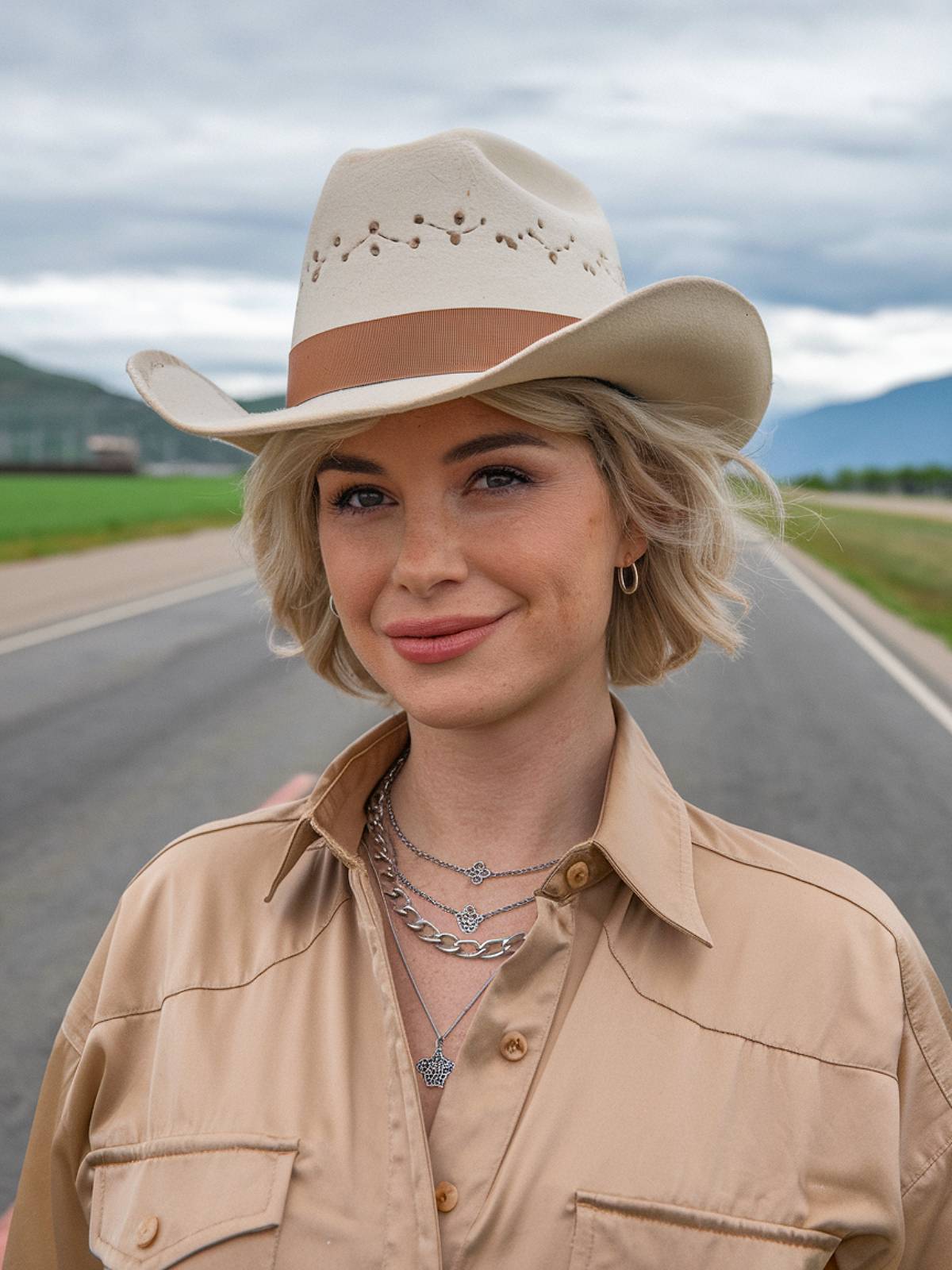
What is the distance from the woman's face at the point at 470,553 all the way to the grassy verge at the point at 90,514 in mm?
11594

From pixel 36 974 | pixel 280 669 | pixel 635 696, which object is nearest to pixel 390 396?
pixel 36 974

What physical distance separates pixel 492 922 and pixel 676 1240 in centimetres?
49

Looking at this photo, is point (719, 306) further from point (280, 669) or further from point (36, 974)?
point (280, 669)

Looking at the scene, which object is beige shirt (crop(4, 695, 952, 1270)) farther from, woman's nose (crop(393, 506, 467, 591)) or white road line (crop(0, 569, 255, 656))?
white road line (crop(0, 569, 255, 656))

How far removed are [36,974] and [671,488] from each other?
350cm

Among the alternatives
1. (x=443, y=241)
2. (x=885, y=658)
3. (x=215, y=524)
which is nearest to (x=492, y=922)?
(x=443, y=241)

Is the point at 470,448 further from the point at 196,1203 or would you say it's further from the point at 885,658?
the point at 885,658

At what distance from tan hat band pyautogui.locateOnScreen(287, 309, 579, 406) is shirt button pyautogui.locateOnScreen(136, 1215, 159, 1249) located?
1112 millimetres

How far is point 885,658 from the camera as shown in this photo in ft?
39.7

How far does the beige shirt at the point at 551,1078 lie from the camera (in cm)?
159

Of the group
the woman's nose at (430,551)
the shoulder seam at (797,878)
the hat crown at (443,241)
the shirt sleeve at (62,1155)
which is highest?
the hat crown at (443,241)

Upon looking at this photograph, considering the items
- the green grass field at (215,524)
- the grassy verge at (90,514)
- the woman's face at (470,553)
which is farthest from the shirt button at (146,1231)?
the grassy verge at (90,514)

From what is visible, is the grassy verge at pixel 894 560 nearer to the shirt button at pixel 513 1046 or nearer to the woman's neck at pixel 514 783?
the woman's neck at pixel 514 783

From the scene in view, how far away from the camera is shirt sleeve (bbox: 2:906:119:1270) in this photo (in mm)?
1882
